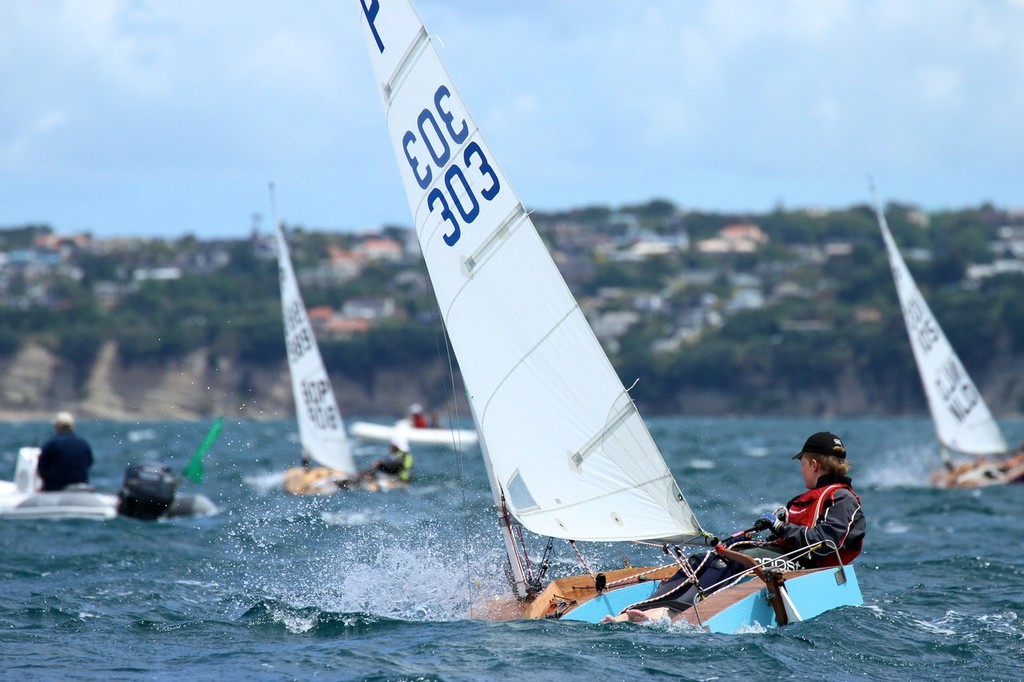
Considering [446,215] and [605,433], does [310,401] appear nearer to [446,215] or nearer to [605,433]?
[446,215]

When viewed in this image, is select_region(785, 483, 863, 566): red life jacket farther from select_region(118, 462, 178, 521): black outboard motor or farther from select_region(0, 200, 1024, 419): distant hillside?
select_region(0, 200, 1024, 419): distant hillside

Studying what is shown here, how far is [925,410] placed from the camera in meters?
89.7

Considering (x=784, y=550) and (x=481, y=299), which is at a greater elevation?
(x=481, y=299)

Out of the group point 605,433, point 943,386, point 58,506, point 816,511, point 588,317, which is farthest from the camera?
point 588,317

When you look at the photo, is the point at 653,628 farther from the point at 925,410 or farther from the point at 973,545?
the point at 925,410

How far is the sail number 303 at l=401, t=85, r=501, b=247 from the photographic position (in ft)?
29.0

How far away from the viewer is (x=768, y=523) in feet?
28.9

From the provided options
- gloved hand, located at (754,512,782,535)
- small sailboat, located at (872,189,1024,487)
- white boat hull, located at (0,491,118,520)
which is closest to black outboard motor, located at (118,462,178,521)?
white boat hull, located at (0,491,118,520)

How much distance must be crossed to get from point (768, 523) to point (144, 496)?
9.32m

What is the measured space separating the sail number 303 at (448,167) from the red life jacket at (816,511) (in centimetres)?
257

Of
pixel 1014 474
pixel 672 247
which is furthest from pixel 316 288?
pixel 1014 474

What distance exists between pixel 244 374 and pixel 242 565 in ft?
262

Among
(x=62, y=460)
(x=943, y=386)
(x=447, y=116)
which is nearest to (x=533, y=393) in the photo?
(x=447, y=116)

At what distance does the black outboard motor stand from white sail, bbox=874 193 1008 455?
12022 millimetres
